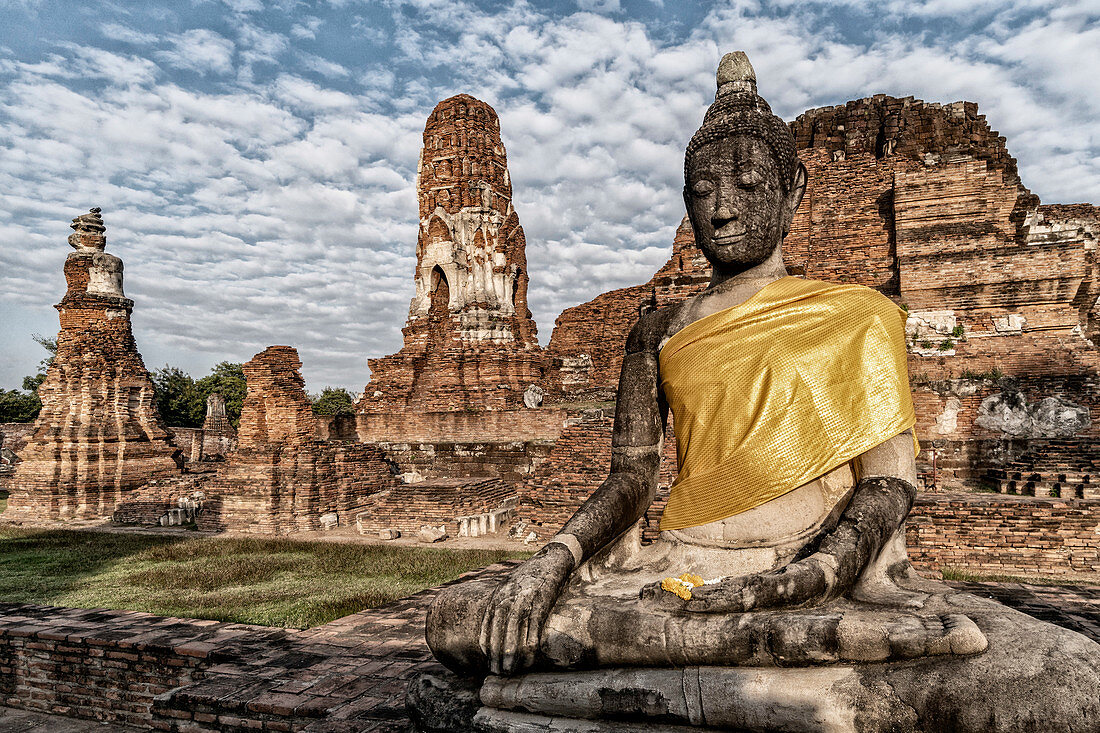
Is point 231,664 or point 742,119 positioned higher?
point 742,119

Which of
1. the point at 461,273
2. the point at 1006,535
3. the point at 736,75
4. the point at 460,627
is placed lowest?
the point at 1006,535

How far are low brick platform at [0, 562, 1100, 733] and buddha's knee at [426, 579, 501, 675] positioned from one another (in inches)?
36.1

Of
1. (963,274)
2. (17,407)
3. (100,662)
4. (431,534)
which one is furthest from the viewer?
(17,407)

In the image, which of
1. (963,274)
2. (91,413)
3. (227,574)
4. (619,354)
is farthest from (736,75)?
A: (619,354)

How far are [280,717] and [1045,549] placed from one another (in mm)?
6942

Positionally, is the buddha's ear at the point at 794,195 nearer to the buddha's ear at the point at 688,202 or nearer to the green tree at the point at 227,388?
the buddha's ear at the point at 688,202

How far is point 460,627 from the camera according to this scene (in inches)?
92.1

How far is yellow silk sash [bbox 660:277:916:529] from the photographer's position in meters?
2.58

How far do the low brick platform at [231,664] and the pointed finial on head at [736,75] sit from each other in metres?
3.15

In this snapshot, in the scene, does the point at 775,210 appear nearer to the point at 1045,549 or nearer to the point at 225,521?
the point at 1045,549

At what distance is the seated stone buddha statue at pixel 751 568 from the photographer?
189cm

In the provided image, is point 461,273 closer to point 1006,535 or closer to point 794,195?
point 1006,535

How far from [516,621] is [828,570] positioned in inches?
39.3

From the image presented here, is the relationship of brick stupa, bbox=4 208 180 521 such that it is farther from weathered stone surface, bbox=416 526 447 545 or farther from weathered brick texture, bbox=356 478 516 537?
weathered stone surface, bbox=416 526 447 545
